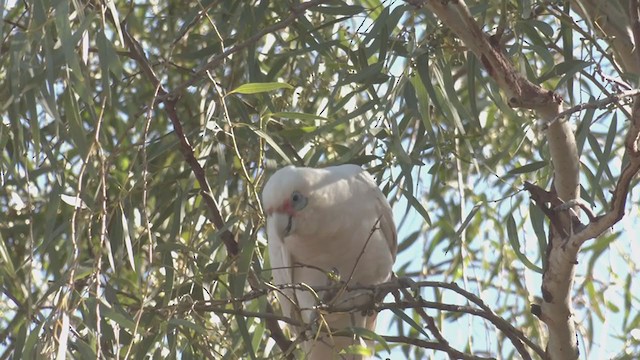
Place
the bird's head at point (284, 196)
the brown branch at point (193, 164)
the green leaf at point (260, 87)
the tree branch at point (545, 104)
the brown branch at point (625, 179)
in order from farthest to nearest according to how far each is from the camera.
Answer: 1. the bird's head at point (284, 196)
2. the brown branch at point (193, 164)
3. the green leaf at point (260, 87)
4. the tree branch at point (545, 104)
5. the brown branch at point (625, 179)

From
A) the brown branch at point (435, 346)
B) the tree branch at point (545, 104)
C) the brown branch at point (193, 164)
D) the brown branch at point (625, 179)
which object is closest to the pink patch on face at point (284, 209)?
the brown branch at point (193, 164)

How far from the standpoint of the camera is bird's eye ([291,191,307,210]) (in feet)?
7.43

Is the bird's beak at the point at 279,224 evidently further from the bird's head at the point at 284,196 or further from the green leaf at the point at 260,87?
the green leaf at the point at 260,87

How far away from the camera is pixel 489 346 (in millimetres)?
2314

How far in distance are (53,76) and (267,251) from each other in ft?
2.57

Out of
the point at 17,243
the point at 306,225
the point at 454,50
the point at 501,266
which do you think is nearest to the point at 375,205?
the point at 306,225

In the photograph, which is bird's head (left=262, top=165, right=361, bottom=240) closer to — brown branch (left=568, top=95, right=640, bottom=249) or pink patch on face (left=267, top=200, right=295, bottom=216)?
pink patch on face (left=267, top=200, right=295, bottom=216)

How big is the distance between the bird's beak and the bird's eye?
1.4 inches

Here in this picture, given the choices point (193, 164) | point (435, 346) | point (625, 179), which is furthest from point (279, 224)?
point (625, 179)

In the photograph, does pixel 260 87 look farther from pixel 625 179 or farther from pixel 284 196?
pixel 625 179

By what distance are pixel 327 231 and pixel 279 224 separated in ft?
0.52

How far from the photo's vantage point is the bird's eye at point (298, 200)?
2266mm

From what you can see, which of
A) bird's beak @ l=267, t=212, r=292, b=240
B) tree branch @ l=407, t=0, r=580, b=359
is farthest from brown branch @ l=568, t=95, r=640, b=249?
bird's beak @ l=267, t=212, r=292, b=240

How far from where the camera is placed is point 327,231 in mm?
2363
